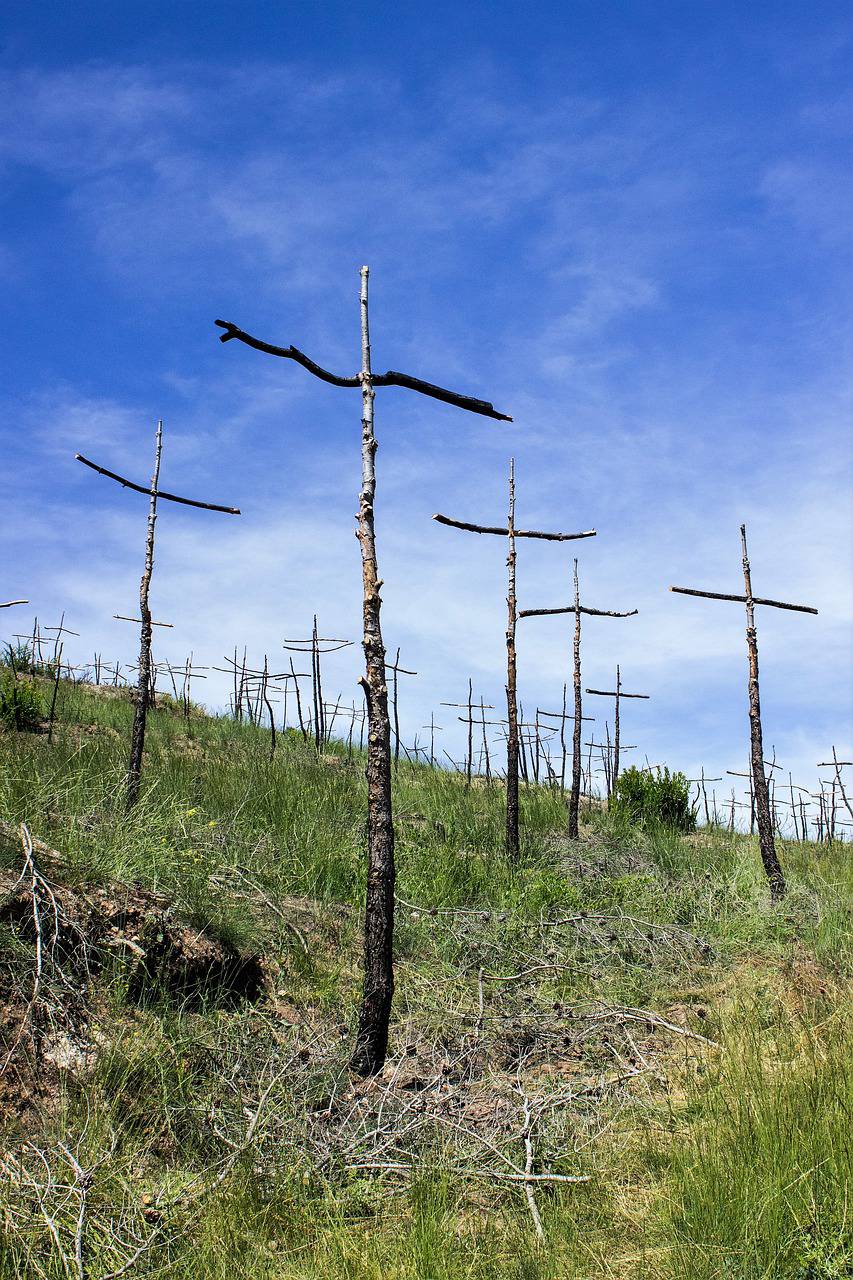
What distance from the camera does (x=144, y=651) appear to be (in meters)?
13.8

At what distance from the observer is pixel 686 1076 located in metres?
6.39

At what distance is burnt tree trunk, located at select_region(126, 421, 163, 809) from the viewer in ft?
42.4

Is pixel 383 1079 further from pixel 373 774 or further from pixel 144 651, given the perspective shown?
pixel 144 651

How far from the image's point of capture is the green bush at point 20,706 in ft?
64.5

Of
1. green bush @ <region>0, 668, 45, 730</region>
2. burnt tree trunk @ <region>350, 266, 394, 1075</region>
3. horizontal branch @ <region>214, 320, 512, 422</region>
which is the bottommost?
burnt tree trunk @ <region>350, 266, 394, 1075</region>

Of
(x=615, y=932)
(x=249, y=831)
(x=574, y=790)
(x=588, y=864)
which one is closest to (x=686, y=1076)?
(x=615, y=932)

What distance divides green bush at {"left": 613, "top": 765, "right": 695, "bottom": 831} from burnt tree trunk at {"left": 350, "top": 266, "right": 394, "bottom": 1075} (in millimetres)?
15383

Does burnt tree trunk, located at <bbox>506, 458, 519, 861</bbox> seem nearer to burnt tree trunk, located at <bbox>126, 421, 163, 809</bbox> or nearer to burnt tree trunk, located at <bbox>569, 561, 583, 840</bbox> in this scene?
burnt tree trunk, located at <bbox>569, 561, 583, 840</bbox>

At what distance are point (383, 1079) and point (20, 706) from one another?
1659 cm

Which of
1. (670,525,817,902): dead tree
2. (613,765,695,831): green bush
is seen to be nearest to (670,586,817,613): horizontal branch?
(670,525,817,902): dead tree

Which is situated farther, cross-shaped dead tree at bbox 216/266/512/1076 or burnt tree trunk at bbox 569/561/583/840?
burnt tree trunk at bbox 569/561/583/840

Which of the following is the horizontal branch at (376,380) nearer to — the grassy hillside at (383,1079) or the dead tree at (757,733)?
the grassy hillside at (383,1079)

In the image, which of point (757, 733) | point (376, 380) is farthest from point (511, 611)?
point (376, 380)

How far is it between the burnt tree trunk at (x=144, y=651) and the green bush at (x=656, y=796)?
1219 cm
